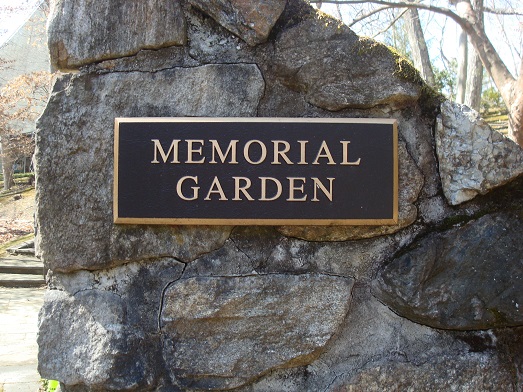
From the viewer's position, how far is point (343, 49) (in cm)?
177

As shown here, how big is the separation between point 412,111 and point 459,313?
71 centimetres

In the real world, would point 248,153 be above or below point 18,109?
below

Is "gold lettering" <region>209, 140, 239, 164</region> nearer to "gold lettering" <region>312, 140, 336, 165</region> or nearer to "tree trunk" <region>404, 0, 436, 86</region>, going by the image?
"gold lettering" <region>312, 140, 336, 165</region>

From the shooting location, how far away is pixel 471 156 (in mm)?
1731

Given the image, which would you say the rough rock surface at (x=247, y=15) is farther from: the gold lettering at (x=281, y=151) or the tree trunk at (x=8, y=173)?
→ the tree trunk at (x=8, y=173)

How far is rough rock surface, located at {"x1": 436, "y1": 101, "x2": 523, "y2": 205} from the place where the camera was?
1725 millimetres

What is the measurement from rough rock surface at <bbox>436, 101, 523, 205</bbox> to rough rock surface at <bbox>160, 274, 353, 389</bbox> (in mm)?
562

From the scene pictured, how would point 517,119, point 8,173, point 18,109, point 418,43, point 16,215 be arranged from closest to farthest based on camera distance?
point 517,119 < point 418,43 < point 18,109 < point 16,215 < point 8,173

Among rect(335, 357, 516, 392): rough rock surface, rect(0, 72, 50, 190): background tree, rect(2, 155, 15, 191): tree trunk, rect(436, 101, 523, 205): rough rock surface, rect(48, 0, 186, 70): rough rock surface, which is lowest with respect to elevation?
rect(335, 357, 516, 392): rough rock surface

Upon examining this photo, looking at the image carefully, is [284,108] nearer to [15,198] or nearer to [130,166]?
[130,166]

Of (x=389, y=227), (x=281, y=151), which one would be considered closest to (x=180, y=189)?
(x=281, y=151)

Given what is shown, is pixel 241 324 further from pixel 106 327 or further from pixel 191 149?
pixel 191 149

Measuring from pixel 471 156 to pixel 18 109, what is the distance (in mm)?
12368

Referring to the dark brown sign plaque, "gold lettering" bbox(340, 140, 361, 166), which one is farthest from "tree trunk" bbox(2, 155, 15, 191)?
"gold lettering" bbox(340, 140, 361, 166)
